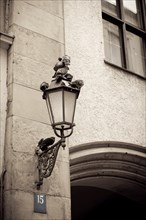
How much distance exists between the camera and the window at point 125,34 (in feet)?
22.5

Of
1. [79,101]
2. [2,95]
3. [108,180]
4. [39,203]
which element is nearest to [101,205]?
[108,180]

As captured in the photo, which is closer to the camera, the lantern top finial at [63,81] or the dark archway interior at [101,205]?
the lantern top finial at [63,81]

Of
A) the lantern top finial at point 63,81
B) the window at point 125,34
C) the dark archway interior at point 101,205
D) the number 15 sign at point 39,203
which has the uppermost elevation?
the window at point 125,34

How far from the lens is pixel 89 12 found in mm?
6555

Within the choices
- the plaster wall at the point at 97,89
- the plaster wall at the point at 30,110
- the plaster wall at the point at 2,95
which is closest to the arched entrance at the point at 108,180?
the plaster wall at the point at 97,89

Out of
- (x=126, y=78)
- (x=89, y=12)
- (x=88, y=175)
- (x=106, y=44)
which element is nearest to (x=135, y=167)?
(x=88, y=175)

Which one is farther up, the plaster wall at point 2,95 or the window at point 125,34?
the window at point 125,34

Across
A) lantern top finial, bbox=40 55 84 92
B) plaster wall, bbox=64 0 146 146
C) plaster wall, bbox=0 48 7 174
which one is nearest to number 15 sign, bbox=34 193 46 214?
plaster wall, bbox=0 48 7 174

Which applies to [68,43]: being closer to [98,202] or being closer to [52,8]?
[52,8]

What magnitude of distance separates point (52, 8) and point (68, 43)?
47 centimetres

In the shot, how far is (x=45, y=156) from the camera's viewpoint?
15.8ft

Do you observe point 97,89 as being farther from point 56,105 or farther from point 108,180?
point 56,105

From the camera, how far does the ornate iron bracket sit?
15.3 ft

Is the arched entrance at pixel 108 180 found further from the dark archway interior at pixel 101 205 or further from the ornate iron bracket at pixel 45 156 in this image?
the ornate iron bracket at pixel 45 156
